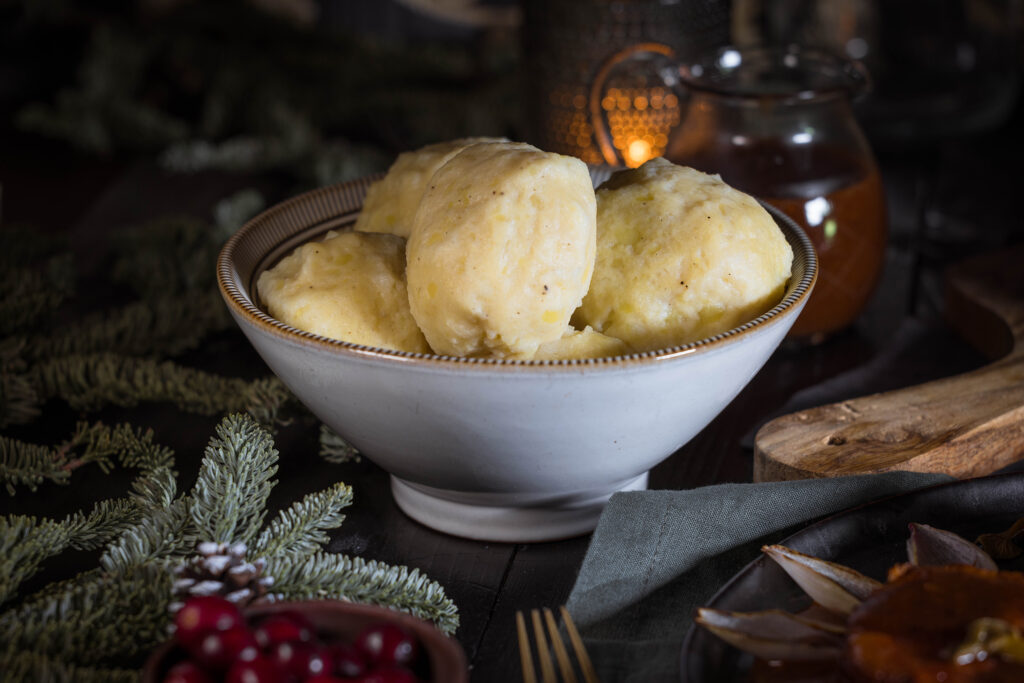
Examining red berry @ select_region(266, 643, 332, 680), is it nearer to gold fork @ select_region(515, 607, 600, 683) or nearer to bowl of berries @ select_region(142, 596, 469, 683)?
bowl of berries @ select_region(142, 596, 469, 683)

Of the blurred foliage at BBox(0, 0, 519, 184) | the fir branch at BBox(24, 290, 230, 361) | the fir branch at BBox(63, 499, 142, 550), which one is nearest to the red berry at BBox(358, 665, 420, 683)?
the fir branch at BBox(63, 499, 142, 550)

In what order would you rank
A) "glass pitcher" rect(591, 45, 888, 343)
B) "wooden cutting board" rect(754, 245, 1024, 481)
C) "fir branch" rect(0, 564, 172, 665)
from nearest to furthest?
"fir branch" rect(0, 564, 172, 665) < "wooden cutting board" rect(754, 245, 1024, 481) < "glass pitcher" rect(591, 45, 888, 343)

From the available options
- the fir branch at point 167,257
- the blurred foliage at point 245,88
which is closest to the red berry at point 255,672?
the fir branch at point 167,257

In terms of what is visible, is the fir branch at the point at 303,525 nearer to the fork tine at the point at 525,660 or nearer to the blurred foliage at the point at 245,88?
the fork tine at the point at 525,660

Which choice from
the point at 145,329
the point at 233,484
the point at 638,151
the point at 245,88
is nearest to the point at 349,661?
the point at 233,484

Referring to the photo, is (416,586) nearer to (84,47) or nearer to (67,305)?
(67,305)

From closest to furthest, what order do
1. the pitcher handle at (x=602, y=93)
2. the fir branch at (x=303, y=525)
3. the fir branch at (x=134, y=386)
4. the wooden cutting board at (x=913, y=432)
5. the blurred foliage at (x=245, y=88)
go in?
the fir branch at (x=303, y=525)
the wooden cutting board at (x=913, y=432)
the fir branch at (x=134, y=386)
the pitcher handle at (x=602, y=93)
the blurred foliage at (x=245, y=88)

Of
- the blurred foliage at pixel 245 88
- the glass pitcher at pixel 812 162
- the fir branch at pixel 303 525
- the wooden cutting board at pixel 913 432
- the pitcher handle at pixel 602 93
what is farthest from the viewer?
the blurred foliage at pixel 245 88
